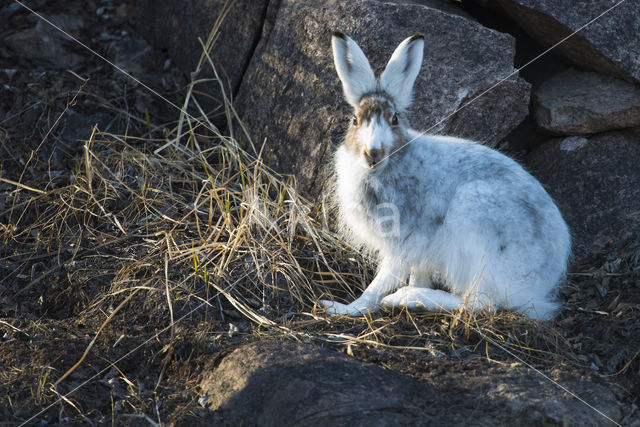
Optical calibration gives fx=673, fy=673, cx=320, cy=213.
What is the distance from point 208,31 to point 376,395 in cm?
482

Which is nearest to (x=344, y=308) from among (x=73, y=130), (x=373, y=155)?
(x=373, y=155)

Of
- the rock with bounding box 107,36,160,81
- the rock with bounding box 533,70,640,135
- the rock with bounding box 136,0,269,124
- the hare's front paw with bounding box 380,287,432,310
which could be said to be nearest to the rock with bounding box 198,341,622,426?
the hare's front paw with bounding box 380,287,432,310

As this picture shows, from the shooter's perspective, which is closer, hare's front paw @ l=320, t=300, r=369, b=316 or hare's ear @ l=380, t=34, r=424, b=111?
hare's ear @ l=380, t=34, r=424, b=111

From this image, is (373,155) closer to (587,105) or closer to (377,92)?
(377,92)

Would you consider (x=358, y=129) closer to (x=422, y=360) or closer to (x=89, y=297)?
(x=422, y=360)

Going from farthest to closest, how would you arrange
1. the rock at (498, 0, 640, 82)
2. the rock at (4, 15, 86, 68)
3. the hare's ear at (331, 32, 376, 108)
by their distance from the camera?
the rock at (4, 15, 86, 68)
the rock at (498, 0, 640, 82)
the hare's ear at (331, 32, 376, 108)

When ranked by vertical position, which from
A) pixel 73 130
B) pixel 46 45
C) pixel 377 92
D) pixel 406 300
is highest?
pixel 377 92

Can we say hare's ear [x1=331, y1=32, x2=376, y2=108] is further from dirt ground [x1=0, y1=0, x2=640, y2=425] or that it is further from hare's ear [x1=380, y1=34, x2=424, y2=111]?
dirt ground [x1=0, y1=0, x2=640, y2=425]

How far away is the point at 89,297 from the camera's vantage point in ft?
16.6

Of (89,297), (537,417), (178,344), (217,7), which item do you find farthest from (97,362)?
(217,7)

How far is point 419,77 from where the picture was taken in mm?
5996

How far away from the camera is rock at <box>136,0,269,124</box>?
6969 millimetres

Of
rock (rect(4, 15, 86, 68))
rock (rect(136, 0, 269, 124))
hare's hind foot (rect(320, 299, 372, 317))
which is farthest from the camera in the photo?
rock (rect(4, 15, 86, 68))

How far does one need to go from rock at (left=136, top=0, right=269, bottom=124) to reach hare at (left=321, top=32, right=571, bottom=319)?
89.6 inches
